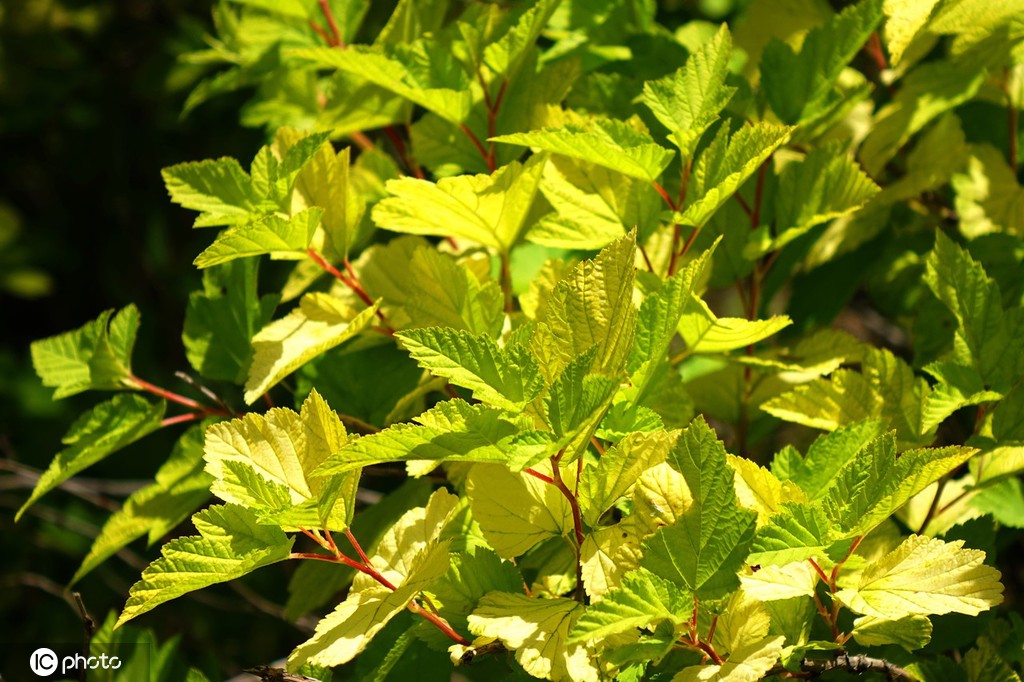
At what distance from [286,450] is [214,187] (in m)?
0.29

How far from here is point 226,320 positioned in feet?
3.36

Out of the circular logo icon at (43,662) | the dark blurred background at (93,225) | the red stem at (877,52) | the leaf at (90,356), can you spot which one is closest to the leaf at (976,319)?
the red stem at (877,52)

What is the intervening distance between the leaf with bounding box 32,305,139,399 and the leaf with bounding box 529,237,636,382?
54 cm

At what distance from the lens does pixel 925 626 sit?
702mm

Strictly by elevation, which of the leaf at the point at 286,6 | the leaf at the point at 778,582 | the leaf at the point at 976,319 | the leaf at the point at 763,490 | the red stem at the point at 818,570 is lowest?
the red stem at the point at 818,570

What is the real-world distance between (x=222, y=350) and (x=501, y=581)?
44 cm

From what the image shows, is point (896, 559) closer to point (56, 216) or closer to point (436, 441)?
point (436, 441)

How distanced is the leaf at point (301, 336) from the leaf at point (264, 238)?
2.6 inches

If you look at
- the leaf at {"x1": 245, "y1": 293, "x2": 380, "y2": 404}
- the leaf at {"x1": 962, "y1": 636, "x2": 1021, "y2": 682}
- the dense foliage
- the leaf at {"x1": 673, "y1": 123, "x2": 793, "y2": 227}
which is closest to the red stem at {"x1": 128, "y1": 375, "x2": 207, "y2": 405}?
the dense foliage

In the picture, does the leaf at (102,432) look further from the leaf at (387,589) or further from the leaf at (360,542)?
the leaf at (387,589)

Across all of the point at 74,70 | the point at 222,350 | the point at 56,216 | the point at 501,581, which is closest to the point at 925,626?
the point at 501,581

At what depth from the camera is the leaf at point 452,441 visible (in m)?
0.64

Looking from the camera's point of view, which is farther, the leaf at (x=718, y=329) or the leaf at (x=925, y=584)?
the leaf at (x=718, y=329)

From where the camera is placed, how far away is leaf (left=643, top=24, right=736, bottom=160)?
0.85m
